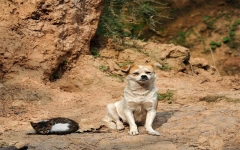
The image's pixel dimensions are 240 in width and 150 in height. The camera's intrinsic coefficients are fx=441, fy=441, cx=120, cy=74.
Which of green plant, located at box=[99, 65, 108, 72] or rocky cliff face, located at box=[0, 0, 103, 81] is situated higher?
rocky cliff face, located at box=[0, 0, 103, 81]

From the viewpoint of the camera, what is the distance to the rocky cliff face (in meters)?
9.26

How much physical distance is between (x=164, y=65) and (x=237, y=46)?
3.88 m

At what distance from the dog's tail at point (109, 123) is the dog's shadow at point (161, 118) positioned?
25.2 inches

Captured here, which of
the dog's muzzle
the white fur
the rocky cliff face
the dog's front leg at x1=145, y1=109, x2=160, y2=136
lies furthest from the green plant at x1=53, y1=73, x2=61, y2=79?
the dog's muzzle

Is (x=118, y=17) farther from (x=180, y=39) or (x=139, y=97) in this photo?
(x=139, y=97)

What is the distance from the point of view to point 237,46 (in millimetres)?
14195

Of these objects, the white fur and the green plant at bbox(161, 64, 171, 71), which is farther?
the green plant at bbox(161, 64, 171, 71)

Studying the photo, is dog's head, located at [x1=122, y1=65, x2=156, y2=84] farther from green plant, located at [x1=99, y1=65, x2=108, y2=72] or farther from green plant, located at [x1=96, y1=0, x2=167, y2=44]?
green plant, located at [x1=96, y1=0, x2=167, y2=44]

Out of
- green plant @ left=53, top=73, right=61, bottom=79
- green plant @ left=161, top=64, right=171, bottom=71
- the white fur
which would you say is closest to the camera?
the white fur

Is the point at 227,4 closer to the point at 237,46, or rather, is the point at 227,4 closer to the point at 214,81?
the point at 237,46

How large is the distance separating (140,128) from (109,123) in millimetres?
534

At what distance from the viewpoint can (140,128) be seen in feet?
22.5

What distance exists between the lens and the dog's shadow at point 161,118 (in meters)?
7.08

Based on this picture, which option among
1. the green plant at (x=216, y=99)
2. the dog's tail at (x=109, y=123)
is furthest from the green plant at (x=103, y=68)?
the dog's tail at (x=109, y=123)
